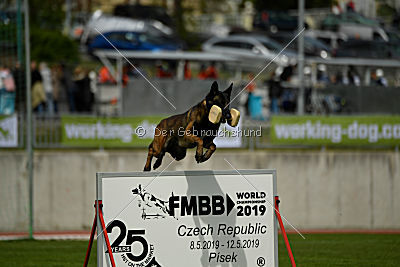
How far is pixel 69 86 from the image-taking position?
22.5 meters

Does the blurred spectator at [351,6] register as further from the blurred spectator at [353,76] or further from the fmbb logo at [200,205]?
the fmbb logo at [200,205]

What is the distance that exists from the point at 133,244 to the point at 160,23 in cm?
3357

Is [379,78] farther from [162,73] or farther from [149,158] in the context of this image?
[149,158]

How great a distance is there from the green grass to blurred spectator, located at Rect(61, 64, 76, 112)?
671 centimetres

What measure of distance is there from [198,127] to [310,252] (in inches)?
252

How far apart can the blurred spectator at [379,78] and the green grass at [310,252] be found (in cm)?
521

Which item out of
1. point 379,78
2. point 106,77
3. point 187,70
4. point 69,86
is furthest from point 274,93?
point 69,86

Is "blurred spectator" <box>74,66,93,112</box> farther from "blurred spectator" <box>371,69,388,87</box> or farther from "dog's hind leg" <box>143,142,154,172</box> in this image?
"dog's hind leg" <box>143,142,154,172</box>

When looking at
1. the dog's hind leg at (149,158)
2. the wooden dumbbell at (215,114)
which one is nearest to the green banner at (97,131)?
the dog's hind leg at (149,158)

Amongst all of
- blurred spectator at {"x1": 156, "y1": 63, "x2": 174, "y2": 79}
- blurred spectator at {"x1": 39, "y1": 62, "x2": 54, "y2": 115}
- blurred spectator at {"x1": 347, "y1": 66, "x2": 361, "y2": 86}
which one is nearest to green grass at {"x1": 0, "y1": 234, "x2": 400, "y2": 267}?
blurred spectator at {"x1": 347, "y1": 66, "x2": 361, "y2": 86}

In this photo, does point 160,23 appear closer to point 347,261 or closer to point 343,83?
point 343,83

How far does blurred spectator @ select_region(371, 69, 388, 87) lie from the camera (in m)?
20.6

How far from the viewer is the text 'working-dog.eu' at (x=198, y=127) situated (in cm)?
777

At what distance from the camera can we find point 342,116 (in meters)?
18.9
